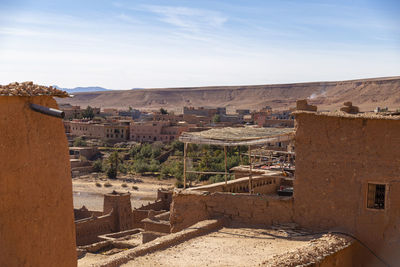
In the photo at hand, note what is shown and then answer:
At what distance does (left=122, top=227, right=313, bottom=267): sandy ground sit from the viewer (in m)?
7.53

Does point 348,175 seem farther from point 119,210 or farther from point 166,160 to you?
point 166,160

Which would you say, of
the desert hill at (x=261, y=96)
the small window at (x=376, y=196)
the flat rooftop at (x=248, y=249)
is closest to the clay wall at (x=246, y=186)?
the flat rooftop at (x=248, y=249)

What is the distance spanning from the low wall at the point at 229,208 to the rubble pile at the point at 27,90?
Result: 224 inches

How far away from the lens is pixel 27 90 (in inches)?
179

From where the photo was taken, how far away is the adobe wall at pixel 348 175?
28.0 ft

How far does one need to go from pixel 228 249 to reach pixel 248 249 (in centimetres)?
34

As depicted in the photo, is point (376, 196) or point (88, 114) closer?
point (376, 196)

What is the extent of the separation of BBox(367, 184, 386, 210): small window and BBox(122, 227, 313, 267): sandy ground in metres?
1.28

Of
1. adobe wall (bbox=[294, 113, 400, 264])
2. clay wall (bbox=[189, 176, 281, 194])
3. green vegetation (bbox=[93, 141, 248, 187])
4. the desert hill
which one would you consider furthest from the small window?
the desert hill

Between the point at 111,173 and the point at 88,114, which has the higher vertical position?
the point at 88,114

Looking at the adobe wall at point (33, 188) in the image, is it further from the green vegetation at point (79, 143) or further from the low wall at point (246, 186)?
the green vegetation at point (79, 143)

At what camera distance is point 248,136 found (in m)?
10.6

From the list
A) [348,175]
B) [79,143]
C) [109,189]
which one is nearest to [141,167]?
[109,189]

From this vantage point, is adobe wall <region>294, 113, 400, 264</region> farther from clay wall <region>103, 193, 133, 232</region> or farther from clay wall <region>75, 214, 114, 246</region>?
clay wall <region>103, 193, 133, 232</region>
